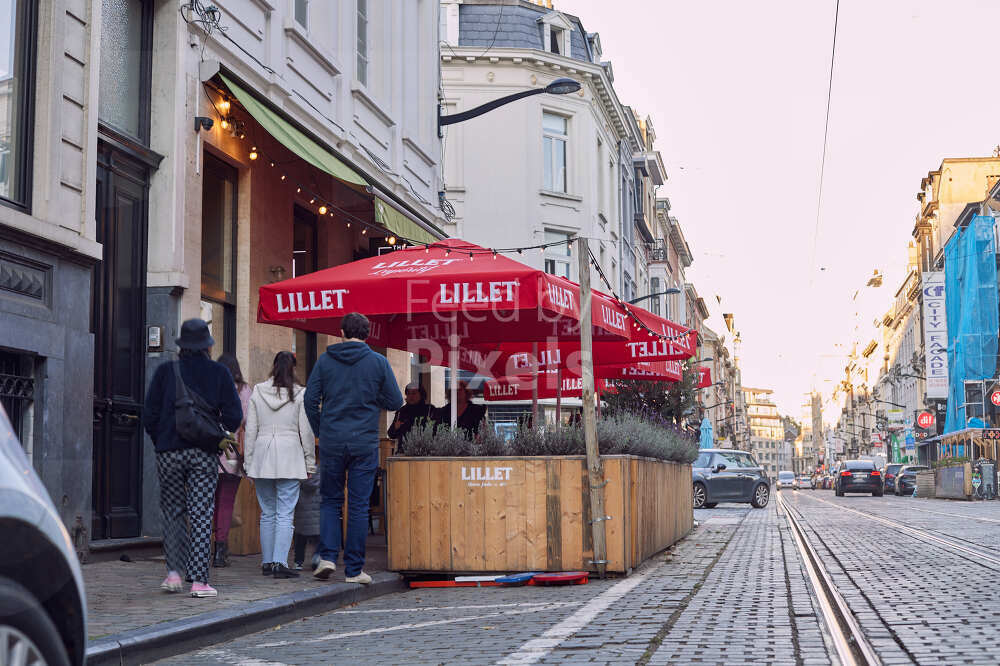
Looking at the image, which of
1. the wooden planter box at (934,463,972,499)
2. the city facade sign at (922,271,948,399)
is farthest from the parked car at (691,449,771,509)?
the city facade sign at (922,271,948,399)

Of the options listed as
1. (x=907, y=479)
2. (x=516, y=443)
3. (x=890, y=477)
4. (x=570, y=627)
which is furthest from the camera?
(x=890, y=477)

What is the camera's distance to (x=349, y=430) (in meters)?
8.68

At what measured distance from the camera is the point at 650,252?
62094mm

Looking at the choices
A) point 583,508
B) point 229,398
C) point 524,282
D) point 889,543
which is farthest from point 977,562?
point 229,398

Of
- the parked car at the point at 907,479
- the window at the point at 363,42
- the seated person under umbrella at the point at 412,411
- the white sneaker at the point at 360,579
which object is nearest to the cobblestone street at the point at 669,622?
the white sneaker at the point at 360,579

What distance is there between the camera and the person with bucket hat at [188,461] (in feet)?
24.9

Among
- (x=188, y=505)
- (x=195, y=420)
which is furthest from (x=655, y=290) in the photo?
(x=195, y=420)

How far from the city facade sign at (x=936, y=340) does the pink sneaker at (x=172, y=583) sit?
61.2 meters

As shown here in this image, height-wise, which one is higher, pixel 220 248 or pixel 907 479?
pixel 220 248

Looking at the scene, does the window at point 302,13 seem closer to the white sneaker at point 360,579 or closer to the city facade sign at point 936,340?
the white sneaker at point 360,579

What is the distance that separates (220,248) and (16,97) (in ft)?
14.3

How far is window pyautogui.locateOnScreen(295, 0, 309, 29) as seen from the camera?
561 inches

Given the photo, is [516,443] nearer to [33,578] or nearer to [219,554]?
[219,554]

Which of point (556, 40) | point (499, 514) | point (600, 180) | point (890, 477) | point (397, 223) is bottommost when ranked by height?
point (890, 477)
